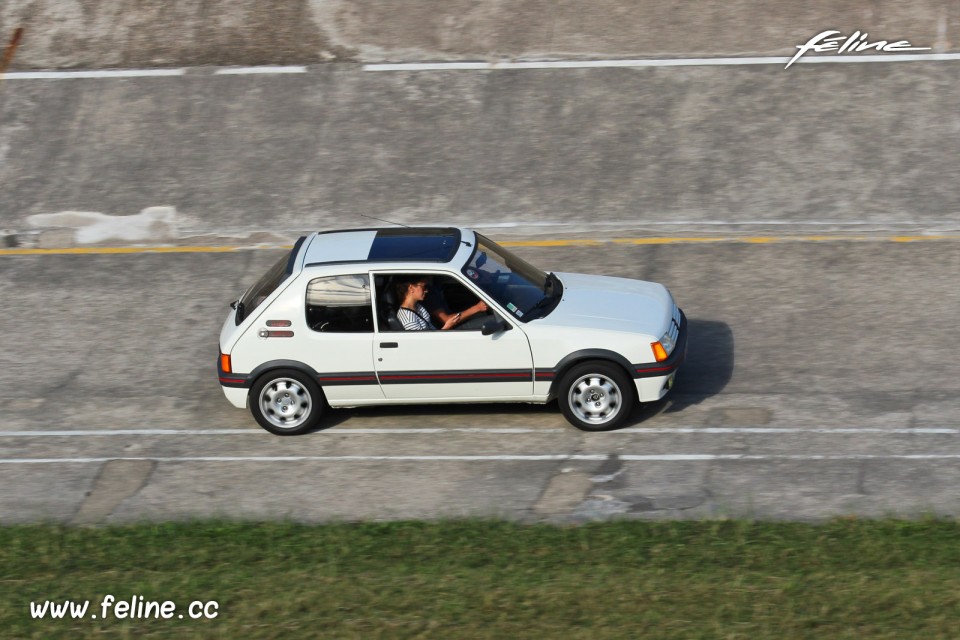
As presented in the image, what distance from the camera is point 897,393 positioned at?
10.5 meters

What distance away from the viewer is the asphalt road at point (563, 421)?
895 cm

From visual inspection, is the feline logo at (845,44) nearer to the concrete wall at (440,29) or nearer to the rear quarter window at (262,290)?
the concrete wall at (440,29)

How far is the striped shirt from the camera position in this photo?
1000 cm

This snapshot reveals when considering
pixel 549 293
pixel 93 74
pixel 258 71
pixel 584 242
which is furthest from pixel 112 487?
pixel 93 74

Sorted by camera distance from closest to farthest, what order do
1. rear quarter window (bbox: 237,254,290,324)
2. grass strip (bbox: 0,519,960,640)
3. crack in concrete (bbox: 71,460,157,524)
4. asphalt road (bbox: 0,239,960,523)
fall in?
grass strip (bbox: 0,519,960,640), asphalt road (bbox: 0,239,960,523), crack in concrete (bbox: 71,460,157,524), rear quarter window (bbox: 237,254,290,324)

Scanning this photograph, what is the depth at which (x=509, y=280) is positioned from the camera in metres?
10.4

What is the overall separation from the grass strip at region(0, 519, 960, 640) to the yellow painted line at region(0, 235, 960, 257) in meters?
6.43

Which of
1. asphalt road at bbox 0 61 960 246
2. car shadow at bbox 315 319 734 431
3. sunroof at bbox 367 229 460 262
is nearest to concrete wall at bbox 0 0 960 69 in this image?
asphalt road at bbox 0 61 960 246

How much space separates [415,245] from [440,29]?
30.4 feet

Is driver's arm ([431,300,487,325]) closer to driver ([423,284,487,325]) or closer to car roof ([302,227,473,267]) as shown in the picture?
driver ([423,284,487,325])

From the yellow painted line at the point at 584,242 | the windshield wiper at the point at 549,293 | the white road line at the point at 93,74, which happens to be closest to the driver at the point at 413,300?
the windshield wiper at the point at 549,293

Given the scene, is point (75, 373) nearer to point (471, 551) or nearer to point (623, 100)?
point (471, 551)

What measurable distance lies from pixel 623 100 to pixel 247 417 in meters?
8.38

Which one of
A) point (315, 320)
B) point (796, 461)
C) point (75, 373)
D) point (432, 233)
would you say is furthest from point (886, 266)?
point (75, 373)
